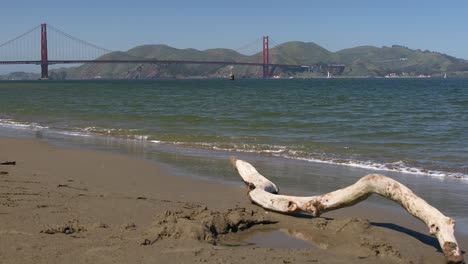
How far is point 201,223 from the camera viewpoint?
5.09 metres

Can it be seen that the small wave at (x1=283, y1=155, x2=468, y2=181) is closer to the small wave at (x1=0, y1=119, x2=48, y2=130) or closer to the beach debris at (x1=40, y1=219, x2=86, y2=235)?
the beach debris at (x1=40, y1=219, x2=86, y2=235)

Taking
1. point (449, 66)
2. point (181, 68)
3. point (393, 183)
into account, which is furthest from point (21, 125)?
point (449, 66)

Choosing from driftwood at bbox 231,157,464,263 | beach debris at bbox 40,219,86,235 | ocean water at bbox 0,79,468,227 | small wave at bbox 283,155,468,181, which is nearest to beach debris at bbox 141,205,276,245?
A: driftwood at bbox 231,157,464,263

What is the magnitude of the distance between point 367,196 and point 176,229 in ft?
6.31

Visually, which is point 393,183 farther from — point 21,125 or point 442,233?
point 21,125

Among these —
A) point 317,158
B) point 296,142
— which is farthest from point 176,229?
point 296,142

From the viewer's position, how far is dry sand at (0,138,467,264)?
435cm

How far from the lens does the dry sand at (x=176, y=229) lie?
4348 millimetres

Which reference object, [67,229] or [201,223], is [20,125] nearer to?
[67,229]

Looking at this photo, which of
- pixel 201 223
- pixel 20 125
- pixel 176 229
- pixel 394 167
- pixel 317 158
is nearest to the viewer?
pixel 176 229

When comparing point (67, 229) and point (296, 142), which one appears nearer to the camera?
point (67, 229)

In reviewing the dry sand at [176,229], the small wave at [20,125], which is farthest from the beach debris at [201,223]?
the small wave at [20,125]

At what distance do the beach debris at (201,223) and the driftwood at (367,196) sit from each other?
1.09 feet

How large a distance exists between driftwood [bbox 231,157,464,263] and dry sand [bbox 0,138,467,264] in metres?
0.13
